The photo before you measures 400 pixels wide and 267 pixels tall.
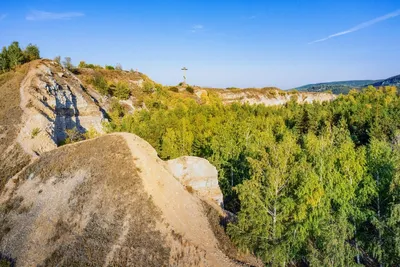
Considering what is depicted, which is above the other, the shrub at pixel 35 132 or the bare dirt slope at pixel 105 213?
the shrub at pixel 35 132

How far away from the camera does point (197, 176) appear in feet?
116

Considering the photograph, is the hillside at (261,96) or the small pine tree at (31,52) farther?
the hillside at (261,96)

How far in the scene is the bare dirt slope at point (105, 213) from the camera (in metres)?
25.1

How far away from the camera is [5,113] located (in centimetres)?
4603

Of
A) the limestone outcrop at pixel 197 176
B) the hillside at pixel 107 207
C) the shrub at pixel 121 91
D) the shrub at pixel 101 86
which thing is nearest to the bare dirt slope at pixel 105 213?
the hillside at pixel 107 207

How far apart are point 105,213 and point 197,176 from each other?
1180 cm

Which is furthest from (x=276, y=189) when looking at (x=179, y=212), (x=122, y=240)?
(x=122, y=240)

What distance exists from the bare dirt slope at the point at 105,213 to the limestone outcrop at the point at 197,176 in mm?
2067

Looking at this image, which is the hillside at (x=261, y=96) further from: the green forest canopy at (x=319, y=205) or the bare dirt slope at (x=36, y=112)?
the green forest canopy at (x=319, y=205)

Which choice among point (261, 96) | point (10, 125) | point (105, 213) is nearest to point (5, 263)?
point (105, 213)

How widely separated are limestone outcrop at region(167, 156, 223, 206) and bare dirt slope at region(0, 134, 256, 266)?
2.07 metres

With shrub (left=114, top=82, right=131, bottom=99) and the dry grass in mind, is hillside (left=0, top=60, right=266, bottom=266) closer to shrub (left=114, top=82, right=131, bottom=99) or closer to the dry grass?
the dry grass

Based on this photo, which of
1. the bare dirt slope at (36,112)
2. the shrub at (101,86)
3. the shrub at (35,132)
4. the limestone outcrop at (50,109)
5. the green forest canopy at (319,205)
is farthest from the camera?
the shrub at (101,86)

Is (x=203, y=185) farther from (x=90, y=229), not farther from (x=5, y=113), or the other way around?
(x=5, y=113)
